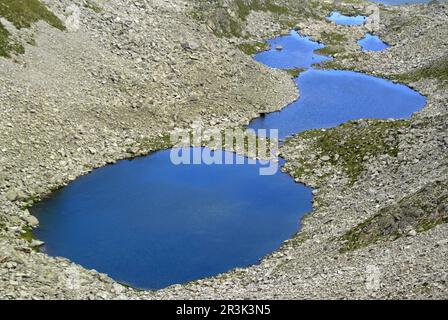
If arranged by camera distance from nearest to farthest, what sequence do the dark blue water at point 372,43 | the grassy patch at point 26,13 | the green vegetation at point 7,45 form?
the green vegetation at point 7,45 < the grassy patch at point 26,13 < the dark blue water at point 372,43

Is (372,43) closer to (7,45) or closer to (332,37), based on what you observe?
(332,37)

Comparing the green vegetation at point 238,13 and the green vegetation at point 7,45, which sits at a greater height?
the green vegetation at point 238,13

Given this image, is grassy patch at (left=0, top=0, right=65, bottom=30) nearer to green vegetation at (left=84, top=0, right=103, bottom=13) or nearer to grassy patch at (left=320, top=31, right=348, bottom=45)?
green vegetation at (left=84, top=0, right=103, bottom=13)

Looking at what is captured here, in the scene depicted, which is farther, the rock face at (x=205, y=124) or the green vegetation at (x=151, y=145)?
the green vegetation at (x=151, y=145)

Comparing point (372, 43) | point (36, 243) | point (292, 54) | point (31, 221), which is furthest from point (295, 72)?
point (36, 243)

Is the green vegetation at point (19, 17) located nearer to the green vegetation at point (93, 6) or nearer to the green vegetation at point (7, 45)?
the green vegetation at point (7, 45)

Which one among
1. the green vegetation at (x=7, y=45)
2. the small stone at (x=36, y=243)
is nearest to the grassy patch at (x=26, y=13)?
the green vegetation at (x=7, y=45)
